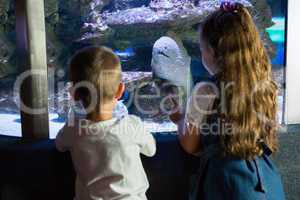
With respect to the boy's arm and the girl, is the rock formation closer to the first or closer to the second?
the boy's arm

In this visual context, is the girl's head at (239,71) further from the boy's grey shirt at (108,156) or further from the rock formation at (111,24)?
the rock formation at (111,24)

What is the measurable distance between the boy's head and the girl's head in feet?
0.87

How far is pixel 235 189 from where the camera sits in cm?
102

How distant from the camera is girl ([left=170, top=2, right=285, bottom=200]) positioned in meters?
0.99

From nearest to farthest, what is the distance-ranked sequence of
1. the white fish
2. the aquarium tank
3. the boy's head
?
the boy's head < the aquarium tank < the white fish

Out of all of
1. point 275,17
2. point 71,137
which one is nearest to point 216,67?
point 71,137

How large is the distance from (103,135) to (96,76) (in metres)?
0.16

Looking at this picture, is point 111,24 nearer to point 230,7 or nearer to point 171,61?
point 171,61

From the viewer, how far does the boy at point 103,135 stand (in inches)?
38.5

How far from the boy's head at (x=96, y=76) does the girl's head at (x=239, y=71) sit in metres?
0.26

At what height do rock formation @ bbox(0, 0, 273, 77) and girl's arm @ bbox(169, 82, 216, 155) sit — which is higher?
rock formation @ bbox(0, 0, 273, 77)

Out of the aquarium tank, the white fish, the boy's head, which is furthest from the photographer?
the white fish

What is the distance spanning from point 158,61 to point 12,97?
0.77 metres

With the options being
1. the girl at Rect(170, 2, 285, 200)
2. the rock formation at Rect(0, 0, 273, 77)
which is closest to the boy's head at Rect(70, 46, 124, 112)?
the girl at Rect(170, 2, 285, 200)
